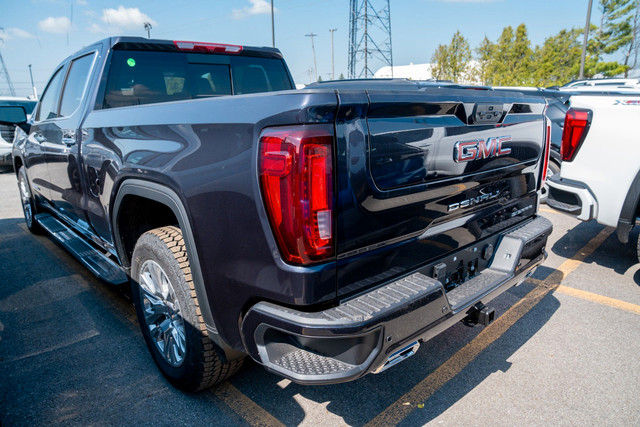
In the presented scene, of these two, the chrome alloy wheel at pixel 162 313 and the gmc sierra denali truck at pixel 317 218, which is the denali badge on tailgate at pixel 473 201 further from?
the chrome alloy wheel at pixel 162 313

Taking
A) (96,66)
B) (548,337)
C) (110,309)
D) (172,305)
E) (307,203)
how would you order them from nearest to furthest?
(307,203)
(172,305)
(548,337)
(96,66)
(110,309)

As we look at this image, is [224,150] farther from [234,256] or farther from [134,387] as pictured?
[134,387]

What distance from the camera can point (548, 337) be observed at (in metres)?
3.08

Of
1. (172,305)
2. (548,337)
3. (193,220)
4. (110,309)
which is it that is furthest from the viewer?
(110,309)

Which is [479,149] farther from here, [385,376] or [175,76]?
[175,76]

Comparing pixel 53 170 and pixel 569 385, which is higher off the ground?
pixel 53 170

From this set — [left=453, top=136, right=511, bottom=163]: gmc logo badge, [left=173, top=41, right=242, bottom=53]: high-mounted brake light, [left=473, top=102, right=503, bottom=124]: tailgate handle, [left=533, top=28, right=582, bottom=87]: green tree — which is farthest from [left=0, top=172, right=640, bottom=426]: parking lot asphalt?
[left=533, top=28, right=582, bottom=87]: green tree

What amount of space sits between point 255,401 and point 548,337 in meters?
2.08

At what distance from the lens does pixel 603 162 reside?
3916 mm

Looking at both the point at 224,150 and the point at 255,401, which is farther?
the point at 255,401

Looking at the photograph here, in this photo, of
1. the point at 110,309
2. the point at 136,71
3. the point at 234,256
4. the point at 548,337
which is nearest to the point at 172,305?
the point at 234,256

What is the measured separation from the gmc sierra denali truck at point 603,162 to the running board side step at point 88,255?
3959 millimetres

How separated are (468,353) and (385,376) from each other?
64 centimetres

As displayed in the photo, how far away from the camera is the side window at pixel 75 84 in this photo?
351 centimetres
